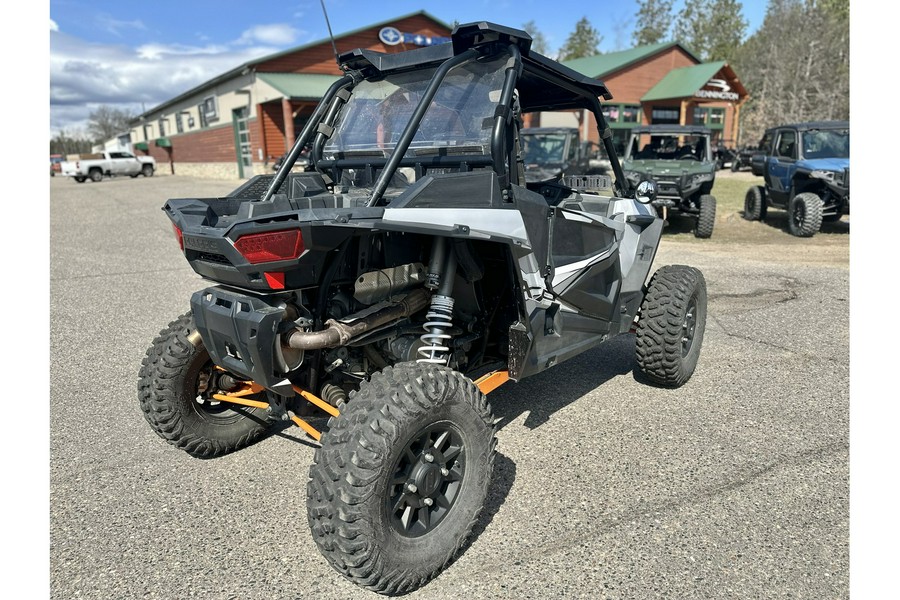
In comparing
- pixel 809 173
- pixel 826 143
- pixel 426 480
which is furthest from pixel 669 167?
pixel 426 480

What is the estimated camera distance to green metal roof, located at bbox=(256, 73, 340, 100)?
87.1 feet

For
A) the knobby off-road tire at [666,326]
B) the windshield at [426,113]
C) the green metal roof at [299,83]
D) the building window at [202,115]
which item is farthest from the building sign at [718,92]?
the windshield at [426,113]

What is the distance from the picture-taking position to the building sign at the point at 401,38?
28.1 m

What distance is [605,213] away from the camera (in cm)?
411

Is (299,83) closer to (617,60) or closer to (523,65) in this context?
(617,60)

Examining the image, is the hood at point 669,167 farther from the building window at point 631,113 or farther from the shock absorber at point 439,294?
the building window at point 631,113

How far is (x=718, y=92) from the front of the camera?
1425 inches

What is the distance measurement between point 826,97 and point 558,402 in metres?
47.6

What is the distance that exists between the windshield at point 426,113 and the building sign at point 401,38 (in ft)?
85.9

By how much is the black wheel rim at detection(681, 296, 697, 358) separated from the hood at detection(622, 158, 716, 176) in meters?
7.80

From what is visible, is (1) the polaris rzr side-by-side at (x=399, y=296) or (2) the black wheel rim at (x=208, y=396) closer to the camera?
(1) the polaris rzr side-by-side at (x=399, y=296)

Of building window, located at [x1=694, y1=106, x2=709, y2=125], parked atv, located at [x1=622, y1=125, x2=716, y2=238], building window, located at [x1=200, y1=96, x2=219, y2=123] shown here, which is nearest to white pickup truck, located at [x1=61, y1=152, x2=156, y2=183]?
building window, located at [x1=200, y1=96, x2=219, y2=123]

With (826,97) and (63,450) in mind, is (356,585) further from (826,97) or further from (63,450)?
(826,97)

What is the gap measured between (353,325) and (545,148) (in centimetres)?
1131
